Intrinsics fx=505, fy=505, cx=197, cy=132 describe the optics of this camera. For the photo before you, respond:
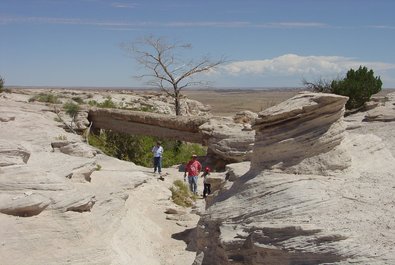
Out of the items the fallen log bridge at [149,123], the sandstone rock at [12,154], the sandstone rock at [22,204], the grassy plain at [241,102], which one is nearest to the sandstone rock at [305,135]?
the sandstone rock at [22,204]

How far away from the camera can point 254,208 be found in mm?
6926

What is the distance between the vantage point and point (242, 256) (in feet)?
21.7

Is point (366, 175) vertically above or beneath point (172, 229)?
above

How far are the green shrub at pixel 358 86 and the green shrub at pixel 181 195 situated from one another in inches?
438

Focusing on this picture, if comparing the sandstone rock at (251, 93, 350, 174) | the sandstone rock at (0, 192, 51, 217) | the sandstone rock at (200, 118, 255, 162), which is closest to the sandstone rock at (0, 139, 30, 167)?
the sandstone rock at (0, 192, 51, 217)

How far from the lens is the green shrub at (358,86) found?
23703mm

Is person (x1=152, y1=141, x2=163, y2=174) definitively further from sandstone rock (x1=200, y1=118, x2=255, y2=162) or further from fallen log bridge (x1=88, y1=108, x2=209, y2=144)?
fallen log bridge (x1=88, y1=108, x2=209, y2=144)

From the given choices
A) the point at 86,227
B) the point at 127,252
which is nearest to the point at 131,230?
the point at 127,252

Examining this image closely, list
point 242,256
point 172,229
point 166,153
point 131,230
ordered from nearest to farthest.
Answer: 1. point 242,256
2. point 131,230
3. point 172,229
4. point 166,153

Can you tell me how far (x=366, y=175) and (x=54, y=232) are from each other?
5176 millimetres

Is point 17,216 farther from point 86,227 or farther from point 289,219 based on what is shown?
point 289,219

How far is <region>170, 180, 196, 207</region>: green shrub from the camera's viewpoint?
14.4m

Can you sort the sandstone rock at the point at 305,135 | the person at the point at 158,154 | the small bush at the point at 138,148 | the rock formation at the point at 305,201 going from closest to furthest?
the rock formation at the point at 305,201 → the sandstone rock at the point at 305,135 → the person at the point at 158,154 → the small bush at the point at 138,148

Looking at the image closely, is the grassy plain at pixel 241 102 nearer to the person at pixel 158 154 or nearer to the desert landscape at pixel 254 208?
the person at pixel 158 154
